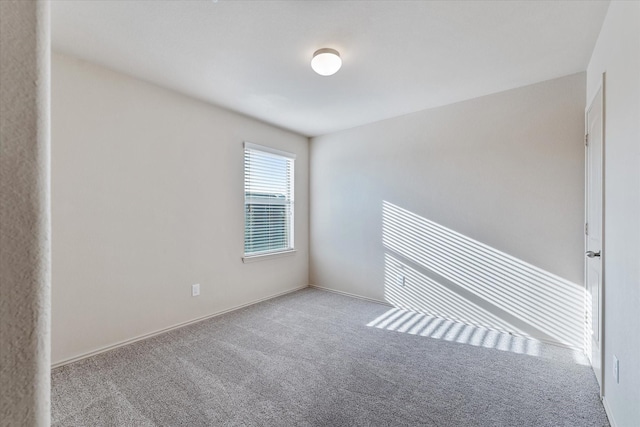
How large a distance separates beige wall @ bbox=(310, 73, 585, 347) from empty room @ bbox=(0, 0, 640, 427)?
2 cm

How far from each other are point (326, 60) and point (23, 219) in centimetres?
220

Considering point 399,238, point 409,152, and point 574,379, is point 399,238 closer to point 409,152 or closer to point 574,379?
point 409,152

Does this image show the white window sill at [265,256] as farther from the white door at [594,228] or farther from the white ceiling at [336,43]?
the white door at [594,228]

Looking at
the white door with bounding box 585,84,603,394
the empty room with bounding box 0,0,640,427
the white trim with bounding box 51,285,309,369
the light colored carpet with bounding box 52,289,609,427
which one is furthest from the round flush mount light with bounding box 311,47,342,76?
the white trim with bounding box 51,285,309,369

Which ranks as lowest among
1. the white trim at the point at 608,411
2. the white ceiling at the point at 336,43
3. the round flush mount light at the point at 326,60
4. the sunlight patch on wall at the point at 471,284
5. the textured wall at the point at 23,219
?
the white trim at the point at 608,411

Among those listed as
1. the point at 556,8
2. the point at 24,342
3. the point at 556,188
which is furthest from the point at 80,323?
the point at 556,188

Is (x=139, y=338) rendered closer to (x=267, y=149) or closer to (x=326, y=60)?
(x=267, y=149)

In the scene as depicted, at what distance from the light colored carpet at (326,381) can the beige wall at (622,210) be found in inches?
15.9

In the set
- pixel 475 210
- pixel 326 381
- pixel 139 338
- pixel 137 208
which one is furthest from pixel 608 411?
pixel 137 208

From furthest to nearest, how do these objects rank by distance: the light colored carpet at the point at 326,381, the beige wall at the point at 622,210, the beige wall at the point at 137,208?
the beige wall at the point at 137,208
the light colored carpet at the point at 326,381
the beige wall at the point at 622,210

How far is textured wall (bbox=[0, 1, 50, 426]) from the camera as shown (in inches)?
16.2

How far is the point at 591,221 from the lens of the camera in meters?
2.32

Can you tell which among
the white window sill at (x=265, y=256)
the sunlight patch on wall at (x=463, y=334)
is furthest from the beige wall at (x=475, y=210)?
the white window sill at (x=265, y=256)

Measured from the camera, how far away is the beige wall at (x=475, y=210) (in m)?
2.64
